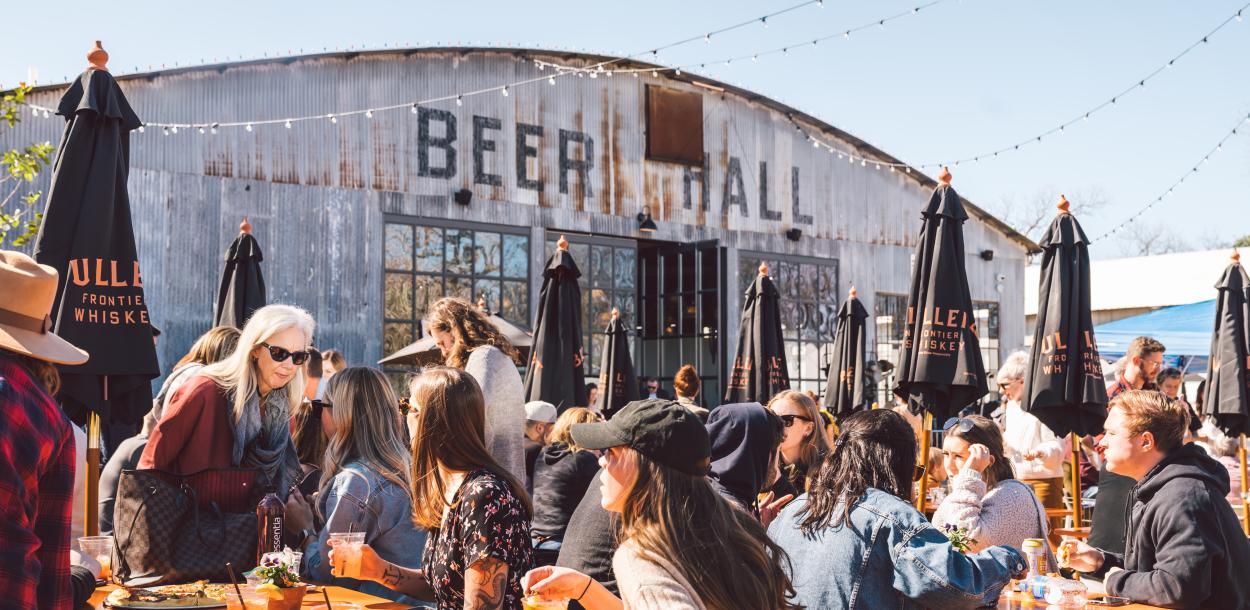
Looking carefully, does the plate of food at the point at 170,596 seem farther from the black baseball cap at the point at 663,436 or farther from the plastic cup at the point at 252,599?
the black baseball cap at the point at 663,436

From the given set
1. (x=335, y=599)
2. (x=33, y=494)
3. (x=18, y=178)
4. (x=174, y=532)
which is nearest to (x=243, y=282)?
(x=18, y=178)

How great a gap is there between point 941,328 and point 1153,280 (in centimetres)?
2434

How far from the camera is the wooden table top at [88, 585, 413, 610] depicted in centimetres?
390

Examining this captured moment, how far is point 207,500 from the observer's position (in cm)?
431

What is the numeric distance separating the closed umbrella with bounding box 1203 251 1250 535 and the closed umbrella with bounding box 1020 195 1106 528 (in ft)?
8.50

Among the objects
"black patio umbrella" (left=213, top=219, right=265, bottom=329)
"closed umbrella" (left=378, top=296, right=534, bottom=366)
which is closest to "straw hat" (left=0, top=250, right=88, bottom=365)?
"black patio umbrella" (left=213, top=219, right=265, bottom=329)

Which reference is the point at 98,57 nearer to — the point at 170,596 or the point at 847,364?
the point at 170,596

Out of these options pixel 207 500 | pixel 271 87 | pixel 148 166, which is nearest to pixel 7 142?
pixel 148 166

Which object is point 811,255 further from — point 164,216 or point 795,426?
point 795,426

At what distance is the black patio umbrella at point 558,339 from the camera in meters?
10.7

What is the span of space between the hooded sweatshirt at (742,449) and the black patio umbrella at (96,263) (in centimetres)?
269

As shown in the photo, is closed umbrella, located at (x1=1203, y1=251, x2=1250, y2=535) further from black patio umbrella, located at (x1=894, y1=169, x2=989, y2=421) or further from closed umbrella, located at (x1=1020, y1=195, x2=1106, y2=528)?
black patio umbrella, located at (x1=894, y1=169, x2=989, y2=421)

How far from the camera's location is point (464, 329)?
5.63 meters

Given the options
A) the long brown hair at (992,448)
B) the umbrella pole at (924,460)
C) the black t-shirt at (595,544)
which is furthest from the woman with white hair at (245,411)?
the umbrella pole at (924,460)
